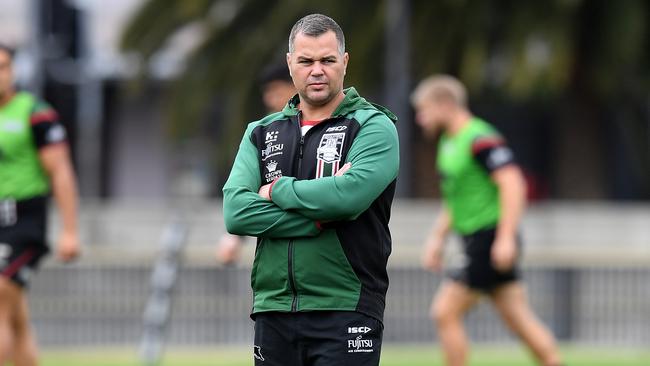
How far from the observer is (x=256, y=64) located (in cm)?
2202

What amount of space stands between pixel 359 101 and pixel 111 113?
29322 mm

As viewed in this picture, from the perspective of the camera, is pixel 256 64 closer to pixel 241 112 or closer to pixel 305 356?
pixel 241 112

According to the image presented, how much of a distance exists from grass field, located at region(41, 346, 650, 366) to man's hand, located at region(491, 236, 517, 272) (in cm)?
295

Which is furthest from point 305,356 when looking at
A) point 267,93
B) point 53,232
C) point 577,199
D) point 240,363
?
point 577,199

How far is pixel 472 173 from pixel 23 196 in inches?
116

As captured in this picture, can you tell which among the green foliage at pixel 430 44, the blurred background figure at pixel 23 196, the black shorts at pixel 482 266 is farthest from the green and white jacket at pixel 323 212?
the green foliage at pixel 430 44

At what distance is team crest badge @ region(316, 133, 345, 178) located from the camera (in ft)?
18.2

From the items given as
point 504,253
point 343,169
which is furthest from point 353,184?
point 504,253

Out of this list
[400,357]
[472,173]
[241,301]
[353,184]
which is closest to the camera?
[353,184]

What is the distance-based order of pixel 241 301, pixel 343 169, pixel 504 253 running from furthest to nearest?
1. pixel 241 301
2. pixel 504 253
3. pixel 343 169

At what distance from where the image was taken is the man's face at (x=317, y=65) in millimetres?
5449

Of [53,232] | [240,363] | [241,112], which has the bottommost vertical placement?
[240,363]

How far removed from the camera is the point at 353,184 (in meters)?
5.41

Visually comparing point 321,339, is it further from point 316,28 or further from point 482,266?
point 482,266
